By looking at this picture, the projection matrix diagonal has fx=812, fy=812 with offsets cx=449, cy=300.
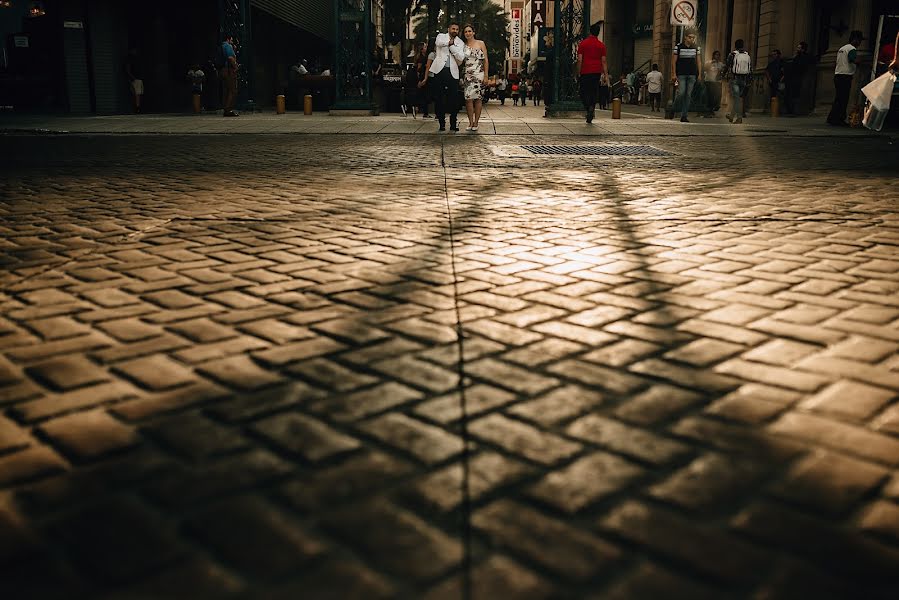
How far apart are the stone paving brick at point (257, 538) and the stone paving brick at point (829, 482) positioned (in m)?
1.10

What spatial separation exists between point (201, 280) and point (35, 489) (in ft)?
6.93

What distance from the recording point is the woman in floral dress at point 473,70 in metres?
A: 14.1

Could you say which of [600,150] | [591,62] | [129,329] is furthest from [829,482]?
[591,62]

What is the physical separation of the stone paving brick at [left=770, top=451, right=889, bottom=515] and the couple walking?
12.3 meters

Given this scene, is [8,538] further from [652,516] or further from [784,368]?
[784,368]

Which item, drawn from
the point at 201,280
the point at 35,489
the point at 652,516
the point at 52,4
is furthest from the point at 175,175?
the point at 52,4

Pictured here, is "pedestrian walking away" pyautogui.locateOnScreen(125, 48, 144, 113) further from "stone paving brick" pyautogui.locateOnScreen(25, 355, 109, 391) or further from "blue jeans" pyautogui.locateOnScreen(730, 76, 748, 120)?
"stone paving brick" pyautogui.locateOnScreen(25, 355, 109, 391)

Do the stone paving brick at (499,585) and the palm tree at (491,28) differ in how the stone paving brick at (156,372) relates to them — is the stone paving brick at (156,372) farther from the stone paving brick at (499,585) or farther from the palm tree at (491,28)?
the palm tree at (491,28)

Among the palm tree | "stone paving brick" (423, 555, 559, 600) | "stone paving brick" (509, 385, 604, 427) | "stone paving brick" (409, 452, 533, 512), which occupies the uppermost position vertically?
the palm tree

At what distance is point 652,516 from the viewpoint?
5.89 ft

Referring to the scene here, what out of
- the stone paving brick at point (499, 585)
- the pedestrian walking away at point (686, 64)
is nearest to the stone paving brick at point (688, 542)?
the stone paving brick at point (499, 585)

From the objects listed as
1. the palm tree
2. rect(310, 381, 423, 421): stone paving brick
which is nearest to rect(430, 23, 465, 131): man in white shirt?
rect(310, 381, 423, 421): stone paving brick

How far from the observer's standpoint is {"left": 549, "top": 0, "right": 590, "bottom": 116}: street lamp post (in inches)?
804

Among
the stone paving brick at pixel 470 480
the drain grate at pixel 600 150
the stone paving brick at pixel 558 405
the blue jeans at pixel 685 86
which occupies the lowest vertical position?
the stone paving brick at pixel 470 480
